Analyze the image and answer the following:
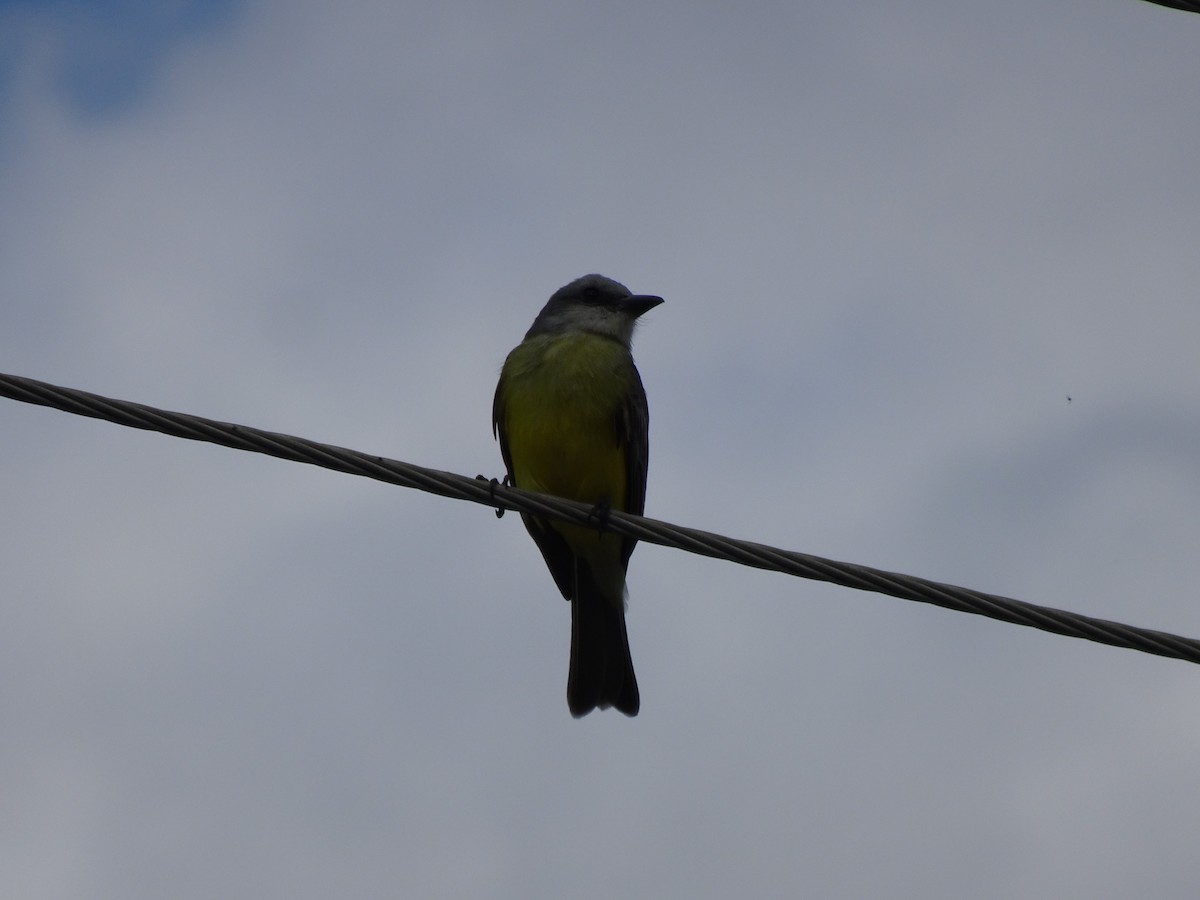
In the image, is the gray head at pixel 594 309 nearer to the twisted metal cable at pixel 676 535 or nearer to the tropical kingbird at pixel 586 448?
the tropical kingbird at pixel 586 448

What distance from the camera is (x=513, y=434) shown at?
20.2 feet

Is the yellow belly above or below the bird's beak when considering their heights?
below

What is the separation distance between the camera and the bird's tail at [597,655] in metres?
6.36

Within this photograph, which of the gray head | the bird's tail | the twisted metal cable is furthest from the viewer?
the gray head

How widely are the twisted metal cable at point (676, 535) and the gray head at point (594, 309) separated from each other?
9.51ft

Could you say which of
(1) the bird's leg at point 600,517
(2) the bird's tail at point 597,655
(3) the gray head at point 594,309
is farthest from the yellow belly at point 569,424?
(1) the bird's leg at point 600,517

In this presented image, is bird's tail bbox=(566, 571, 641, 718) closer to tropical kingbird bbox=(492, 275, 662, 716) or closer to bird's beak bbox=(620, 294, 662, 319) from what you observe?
tropical kingbird bbox=(492, 275, 662, 716)

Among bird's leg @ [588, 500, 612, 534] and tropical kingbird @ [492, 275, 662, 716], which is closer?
bird's leg @ [588, 500, 612, 534]

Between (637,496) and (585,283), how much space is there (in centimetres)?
151

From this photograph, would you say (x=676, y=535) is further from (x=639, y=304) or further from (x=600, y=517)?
(x=639, y=304)

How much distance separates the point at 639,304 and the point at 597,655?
177 centimetres

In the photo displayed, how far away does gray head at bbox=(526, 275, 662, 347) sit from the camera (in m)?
6.71

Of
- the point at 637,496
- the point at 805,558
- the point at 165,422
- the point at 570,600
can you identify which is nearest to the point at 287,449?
the point at 165,422

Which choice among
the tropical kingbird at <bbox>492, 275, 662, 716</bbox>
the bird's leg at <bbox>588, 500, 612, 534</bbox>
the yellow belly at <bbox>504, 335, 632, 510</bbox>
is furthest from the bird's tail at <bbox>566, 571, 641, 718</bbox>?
the bird's leg at <bbox>588, 500, 612, 534</bbox>
